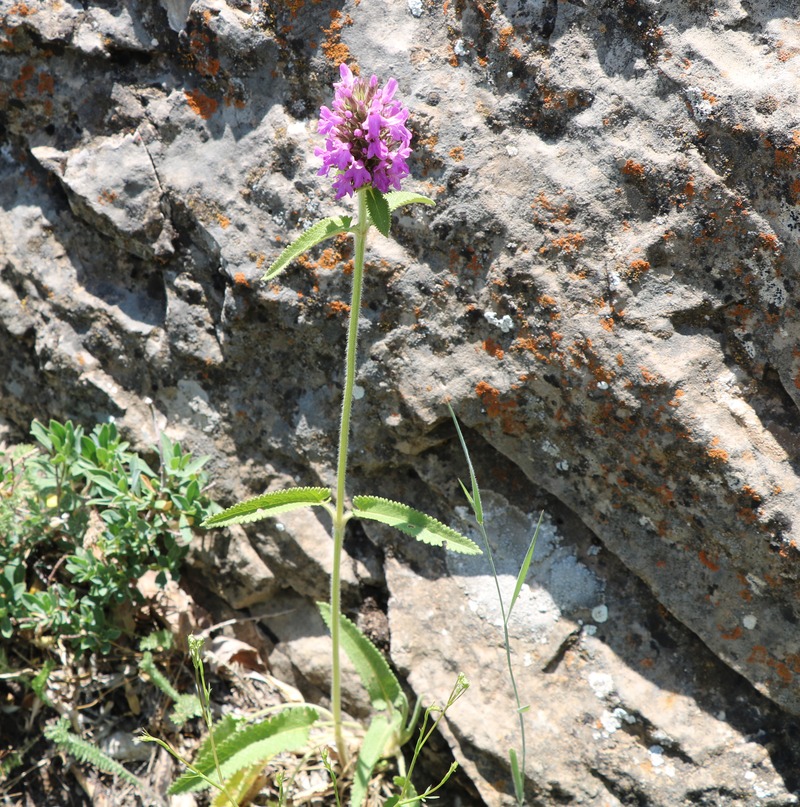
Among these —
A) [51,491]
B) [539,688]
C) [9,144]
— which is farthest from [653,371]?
[9,144]

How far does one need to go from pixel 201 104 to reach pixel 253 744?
2.47 metres

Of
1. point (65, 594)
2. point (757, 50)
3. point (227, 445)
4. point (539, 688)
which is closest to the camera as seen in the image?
point (757, 50)

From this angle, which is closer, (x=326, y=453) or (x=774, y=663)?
(x=774, y=663)

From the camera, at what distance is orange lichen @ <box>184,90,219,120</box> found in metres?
3.16

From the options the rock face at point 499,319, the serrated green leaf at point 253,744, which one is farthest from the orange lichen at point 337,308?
the serrated green leaf at point 253,744

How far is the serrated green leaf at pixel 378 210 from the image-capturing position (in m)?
2.06

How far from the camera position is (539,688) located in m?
2.86

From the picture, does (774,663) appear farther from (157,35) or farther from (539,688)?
(157,35)

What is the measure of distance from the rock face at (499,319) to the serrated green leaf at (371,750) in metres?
0.20

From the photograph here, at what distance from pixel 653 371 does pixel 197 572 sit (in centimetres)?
211

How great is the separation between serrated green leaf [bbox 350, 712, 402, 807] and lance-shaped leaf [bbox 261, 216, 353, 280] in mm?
1691

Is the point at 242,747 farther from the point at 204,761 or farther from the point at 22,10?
the point at 22,10

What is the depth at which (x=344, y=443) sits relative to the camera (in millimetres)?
2457

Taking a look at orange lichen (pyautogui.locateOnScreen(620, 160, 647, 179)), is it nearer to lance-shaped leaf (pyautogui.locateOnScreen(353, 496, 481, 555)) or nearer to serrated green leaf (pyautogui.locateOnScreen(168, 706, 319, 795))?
lance-shaped leaf (pyautogui.locateOnScreen(353, 496, 481, 555))
